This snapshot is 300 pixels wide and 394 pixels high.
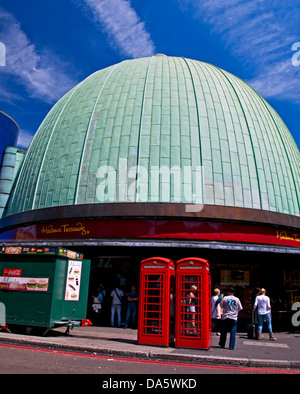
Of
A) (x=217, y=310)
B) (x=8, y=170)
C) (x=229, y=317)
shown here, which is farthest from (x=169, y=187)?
(x=8, y=170)

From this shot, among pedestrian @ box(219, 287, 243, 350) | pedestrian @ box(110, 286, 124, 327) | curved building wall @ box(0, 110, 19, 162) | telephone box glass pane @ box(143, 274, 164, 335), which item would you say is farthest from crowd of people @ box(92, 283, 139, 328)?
curved building wall @ box(0, 110, 19, 162)

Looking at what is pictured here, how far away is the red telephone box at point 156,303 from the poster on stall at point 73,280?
294 centimetres

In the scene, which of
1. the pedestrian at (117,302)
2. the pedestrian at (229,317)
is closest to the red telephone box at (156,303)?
the pedestrian at (229,317)

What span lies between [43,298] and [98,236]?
4914 mm

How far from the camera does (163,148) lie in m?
16.6

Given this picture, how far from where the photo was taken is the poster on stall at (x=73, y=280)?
38.7ft

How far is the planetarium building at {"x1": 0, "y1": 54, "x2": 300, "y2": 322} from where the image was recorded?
15.4 meters

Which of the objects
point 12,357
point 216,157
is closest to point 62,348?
point 12,357

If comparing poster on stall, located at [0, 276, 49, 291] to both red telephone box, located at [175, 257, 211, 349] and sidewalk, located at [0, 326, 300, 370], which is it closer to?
sidewalk, located at [0, 326, 300, 370]

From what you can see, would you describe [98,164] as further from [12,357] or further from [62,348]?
[12,357]

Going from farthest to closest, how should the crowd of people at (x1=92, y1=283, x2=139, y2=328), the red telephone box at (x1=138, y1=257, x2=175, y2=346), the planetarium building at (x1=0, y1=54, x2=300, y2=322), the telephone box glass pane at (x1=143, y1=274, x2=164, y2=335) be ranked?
1. the planetarium building at (x1=0, y1=54, x2=300, y2=322)
2. the crowd of people at (x1=92, y1=283, x2=139, y2=328)
3. the telephone box glass pane at (x1=143, y1=274, x2=164, y2=335)
4. the red telephone box at (x1=138, y1=257, x2=175, y2=346)

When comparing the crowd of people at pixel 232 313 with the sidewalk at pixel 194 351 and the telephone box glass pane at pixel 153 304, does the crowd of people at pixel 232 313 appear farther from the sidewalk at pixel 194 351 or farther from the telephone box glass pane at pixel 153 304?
the telephone box glass pane at pixel 153 304

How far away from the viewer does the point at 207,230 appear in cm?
1537
